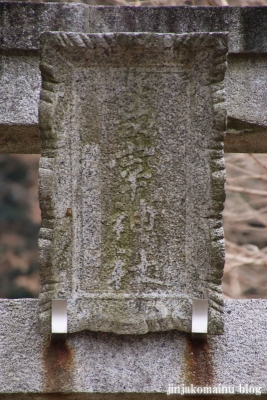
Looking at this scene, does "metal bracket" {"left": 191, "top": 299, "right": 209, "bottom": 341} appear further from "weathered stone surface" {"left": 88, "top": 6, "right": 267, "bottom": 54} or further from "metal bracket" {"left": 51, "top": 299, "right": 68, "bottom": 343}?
"weathered stone surface" {"left": 88, "top": 6, "right": 267, "bottom": 54}

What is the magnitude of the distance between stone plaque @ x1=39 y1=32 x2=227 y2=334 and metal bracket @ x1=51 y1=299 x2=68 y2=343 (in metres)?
0.03

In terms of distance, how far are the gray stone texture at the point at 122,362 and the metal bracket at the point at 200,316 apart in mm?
93

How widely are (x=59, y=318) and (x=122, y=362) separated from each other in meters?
0.27

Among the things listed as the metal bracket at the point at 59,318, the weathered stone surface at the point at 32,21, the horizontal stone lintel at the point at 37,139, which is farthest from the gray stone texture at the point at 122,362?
the weathered stone surface at the point at 32,21

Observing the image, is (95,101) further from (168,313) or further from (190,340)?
(190,340)

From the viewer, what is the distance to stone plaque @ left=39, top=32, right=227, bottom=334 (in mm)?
1741

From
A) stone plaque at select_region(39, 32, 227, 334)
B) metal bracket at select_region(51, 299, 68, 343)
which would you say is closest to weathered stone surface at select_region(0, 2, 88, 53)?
stone plaque at select_region(39, 32, 227, 334)

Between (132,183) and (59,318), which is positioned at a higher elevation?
(132,183)

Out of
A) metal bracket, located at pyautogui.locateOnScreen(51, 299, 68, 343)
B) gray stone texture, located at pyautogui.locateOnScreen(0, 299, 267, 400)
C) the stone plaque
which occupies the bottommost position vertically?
gray stone texture, located at pyautogui.locateOnScreen(0, 299, 267, 400)

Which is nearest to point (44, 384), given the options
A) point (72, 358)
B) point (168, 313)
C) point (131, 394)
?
point (72, 358)

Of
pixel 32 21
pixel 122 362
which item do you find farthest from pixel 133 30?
pixel 122 362

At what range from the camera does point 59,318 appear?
1783 millimetres

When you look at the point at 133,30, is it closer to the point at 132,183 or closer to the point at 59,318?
the point at 132,183

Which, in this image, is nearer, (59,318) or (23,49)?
(59,318)
